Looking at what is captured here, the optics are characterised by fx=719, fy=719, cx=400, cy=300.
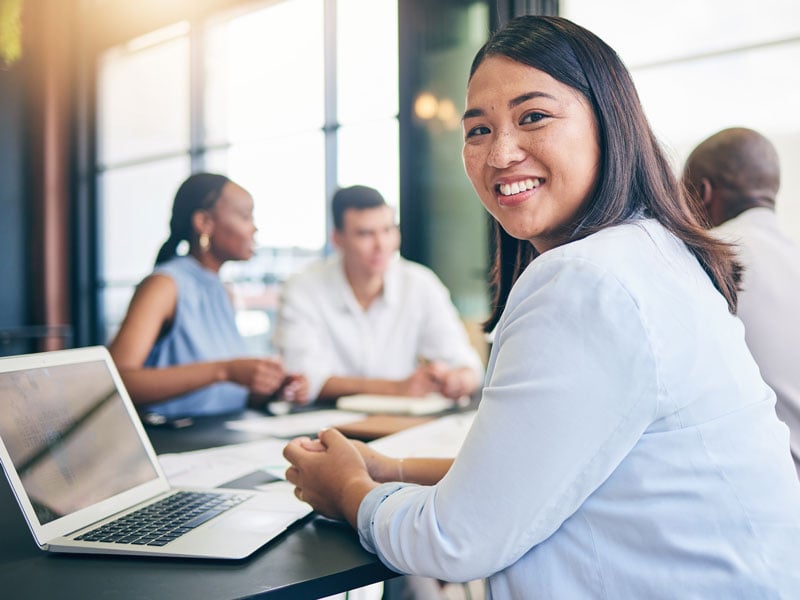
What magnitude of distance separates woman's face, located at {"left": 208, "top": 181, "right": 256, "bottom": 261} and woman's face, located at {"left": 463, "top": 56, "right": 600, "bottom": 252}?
60.7 inches

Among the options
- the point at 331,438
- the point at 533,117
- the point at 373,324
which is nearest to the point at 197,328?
the point at 373,324

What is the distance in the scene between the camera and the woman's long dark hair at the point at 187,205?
2439mm

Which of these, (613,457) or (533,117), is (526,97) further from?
(613,457)

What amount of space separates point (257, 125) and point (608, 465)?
524cm

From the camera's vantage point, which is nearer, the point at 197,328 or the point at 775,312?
the point at 775,312

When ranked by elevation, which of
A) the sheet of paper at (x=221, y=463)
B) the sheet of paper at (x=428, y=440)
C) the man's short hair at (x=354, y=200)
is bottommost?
the sheet of paper at (x=221, y=463)

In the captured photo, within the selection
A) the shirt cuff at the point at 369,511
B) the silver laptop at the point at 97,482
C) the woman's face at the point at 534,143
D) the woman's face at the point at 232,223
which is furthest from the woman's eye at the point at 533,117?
the woman's face at the point at 232,223

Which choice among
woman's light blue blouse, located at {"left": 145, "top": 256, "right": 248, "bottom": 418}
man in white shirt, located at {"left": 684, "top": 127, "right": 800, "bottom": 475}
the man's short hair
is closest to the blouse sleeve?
man in white shirt, located at {"left": 684, "top": 127, "right": 800, "bottom": 475}

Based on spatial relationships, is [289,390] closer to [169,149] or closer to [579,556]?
[579,556]

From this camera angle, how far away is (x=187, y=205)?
8.00 ft

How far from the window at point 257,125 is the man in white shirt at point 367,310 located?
1.15 metres

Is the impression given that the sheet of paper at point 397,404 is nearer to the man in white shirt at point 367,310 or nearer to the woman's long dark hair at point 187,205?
the man in white shirt at point 367,310

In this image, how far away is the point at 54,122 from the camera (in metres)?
6.55

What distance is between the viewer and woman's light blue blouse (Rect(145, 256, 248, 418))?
2.24 metres
